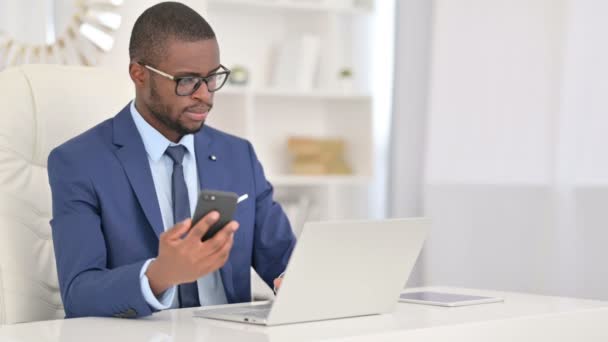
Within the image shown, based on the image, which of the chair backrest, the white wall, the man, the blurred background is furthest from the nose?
the white wall

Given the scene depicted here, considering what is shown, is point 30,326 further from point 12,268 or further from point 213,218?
point 12,268

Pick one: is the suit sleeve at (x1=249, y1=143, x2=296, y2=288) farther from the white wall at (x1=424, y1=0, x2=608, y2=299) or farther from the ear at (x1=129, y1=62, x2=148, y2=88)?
the white wall at (x1=424, y1=0, x2=608, y2=299)

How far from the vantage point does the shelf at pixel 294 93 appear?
13.6ft

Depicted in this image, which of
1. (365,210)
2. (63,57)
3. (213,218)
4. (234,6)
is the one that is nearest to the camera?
(213,218)

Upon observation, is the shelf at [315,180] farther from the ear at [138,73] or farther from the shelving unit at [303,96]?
the ear at [138,73]

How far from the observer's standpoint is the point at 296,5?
14.1ft

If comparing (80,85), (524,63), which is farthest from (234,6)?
(80,85)

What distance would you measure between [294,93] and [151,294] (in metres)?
2.82

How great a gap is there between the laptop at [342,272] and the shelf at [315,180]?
2642mm

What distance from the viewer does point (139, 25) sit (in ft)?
6.46

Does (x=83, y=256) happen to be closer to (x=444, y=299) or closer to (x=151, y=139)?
(x=151, y=139)

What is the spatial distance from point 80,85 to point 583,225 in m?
1.90

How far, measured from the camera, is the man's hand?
54.1 inches

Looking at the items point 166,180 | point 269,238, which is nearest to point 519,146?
point 269,238
